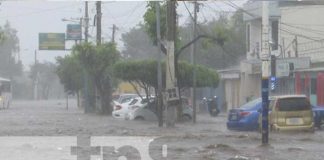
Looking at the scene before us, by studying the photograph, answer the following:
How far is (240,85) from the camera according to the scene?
5553cm

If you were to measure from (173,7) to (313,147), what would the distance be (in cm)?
1124

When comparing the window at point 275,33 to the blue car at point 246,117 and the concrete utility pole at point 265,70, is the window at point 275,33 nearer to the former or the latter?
the blue car at point 246,117

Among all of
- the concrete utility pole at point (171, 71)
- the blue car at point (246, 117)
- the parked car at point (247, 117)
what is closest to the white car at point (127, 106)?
the concrete utility pole at point (171, 71)

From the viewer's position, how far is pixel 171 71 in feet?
101

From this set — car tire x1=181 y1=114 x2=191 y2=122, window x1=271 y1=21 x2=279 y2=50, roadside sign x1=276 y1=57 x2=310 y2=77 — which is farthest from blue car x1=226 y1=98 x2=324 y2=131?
window x1=271 y1=21 x2=279 y2=50

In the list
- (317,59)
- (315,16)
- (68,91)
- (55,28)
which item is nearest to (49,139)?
(317,59)

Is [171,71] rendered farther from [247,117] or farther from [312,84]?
[312,84]

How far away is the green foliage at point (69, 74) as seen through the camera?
217ft

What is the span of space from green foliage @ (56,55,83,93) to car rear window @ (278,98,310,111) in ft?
131

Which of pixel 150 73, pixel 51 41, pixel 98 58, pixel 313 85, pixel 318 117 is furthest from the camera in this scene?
pixel 51 41

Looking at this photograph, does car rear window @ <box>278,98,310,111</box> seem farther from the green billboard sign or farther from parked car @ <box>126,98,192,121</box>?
the green billboard sign

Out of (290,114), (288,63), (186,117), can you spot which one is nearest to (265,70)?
(290,114)

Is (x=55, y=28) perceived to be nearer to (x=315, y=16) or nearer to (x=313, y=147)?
(x=315, y=16)

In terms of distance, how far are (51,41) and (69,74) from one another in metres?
20.3
